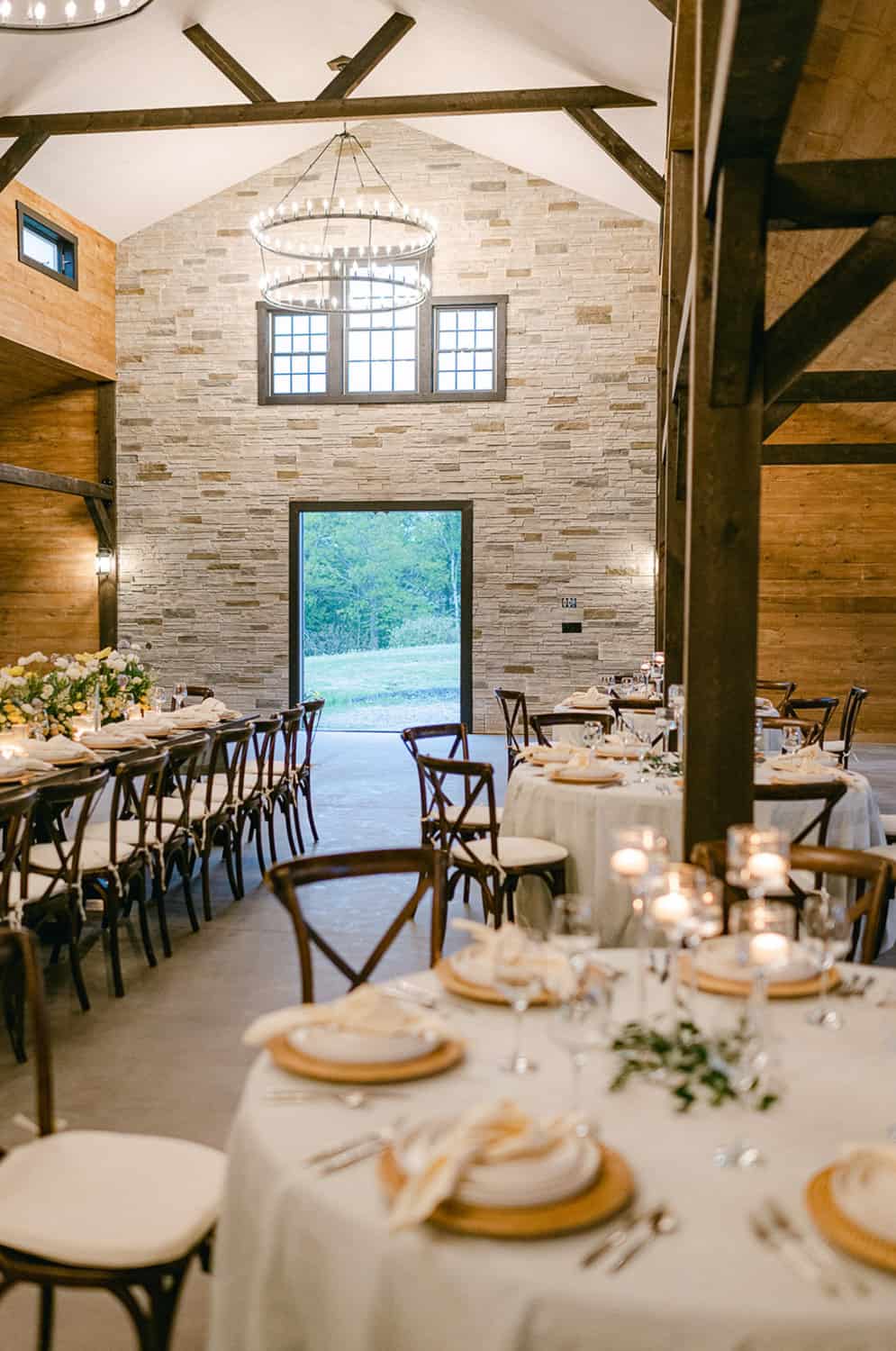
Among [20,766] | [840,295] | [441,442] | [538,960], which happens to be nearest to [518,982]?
[538,960]

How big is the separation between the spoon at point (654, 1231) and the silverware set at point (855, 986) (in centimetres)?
92

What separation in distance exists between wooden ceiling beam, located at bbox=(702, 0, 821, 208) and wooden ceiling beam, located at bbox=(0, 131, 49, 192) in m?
9.90

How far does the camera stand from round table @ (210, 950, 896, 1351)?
1.26 meters

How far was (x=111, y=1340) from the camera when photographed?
2475 millimetres

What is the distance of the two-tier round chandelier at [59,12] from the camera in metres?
5.22

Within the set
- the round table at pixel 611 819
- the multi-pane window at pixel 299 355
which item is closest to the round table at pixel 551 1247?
the round table at pixel 611 819

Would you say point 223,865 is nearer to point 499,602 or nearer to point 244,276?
point 499,602

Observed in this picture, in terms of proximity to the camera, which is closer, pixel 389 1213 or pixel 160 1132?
pixel 389 1213

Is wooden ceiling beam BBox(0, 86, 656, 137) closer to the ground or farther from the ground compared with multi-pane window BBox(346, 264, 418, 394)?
farther from the ground

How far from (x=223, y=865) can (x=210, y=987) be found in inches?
95.0

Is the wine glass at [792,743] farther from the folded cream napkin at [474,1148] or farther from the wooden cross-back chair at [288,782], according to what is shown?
the folded cream napkin at [474,1148]

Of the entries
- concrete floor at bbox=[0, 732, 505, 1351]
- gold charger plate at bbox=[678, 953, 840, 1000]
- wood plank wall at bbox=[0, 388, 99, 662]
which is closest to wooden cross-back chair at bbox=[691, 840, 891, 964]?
gold charger plate at bbox=[678, 953, 840, 1000]

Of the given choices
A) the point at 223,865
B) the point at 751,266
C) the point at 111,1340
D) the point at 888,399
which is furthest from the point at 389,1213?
the point at 888,399

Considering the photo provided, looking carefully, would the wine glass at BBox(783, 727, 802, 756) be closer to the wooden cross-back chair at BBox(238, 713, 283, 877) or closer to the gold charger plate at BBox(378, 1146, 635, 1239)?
the wooden cross-back chair at BBox(238, 713, 283, 877)
